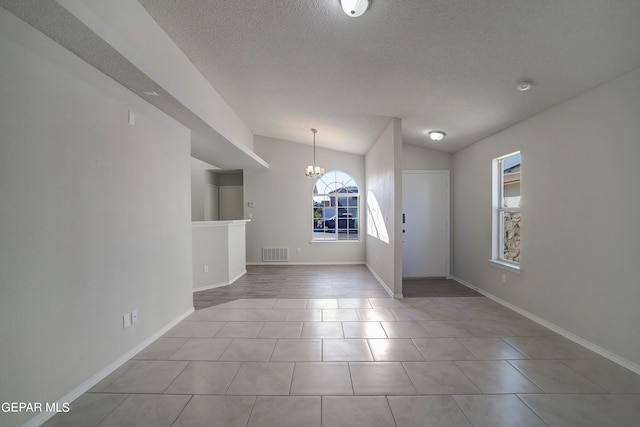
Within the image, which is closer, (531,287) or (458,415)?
(458,415)

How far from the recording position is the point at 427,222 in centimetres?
546

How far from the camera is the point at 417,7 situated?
6.41 ft

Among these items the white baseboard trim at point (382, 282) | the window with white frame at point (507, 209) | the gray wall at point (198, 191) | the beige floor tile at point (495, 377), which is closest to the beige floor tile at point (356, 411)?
the beige floor tile at point (495, 377)

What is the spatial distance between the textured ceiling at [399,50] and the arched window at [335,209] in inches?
124

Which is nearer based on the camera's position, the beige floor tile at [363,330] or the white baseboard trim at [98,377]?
the white baseboard trim at [98,377]

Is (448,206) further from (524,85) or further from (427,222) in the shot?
(524,85)

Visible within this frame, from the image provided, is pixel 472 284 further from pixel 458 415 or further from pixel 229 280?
pixel 229 280

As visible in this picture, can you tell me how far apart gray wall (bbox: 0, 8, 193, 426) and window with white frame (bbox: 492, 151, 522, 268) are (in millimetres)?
4565

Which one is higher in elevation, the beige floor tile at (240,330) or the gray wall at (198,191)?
the gray wall at (198,191)

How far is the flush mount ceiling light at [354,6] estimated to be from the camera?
194 cm

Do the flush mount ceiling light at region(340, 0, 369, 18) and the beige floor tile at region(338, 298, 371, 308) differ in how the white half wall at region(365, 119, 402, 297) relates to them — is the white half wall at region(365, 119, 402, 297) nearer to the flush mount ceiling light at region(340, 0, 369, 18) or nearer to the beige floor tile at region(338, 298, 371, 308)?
the beige floor tile at region(338, 298, 371, 308)

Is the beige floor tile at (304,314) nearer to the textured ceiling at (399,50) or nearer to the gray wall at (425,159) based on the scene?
the textured ceiling at (399,50)

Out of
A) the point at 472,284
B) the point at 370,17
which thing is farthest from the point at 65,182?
the point at 472,284

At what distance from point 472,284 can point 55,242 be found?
5.42 m
